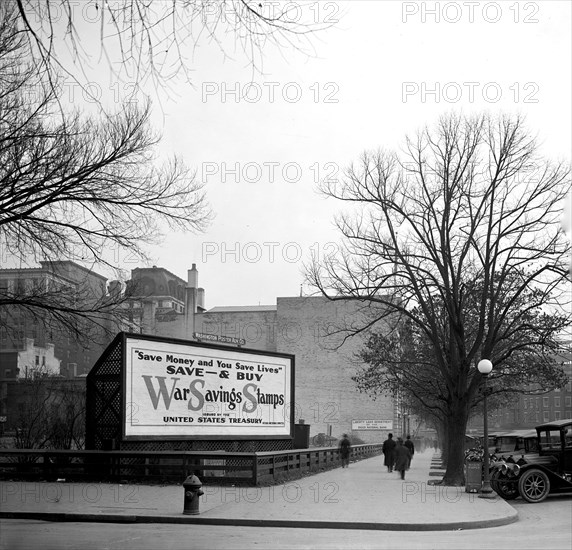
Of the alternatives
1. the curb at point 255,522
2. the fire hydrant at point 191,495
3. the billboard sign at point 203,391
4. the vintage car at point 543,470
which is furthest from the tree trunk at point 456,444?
the fire hydrant at point 191,495

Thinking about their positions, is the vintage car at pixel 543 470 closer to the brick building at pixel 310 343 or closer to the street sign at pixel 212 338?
the street sign at pixel 212 338

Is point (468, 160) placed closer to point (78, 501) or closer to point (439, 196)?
point (439, 196)

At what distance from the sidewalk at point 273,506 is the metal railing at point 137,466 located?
65 centimetres

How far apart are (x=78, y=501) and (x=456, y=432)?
12859 mm

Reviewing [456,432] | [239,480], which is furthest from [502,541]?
[456,432]

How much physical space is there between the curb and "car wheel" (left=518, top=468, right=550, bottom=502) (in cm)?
512

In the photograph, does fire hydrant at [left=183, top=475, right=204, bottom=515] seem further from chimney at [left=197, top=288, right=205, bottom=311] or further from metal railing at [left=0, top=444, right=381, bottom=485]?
chimney at [left=197, top=288, right=205, bottom=311]

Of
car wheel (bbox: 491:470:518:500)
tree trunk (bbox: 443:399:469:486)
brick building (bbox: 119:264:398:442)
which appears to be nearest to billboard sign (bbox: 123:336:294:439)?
tree trunk (bbox: 443:399:469:486)

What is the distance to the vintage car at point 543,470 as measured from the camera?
21.1 meters

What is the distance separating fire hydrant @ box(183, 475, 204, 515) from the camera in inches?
640

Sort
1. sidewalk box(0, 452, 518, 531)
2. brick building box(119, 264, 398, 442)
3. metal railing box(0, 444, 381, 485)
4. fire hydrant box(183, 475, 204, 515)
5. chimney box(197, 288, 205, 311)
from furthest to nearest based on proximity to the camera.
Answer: chimney box(197, 288, 205, 311)
brick building box(119, 264, 398, 442)
metal railing box(0, 444, 381, 485)
fire hydrant box(183, 475, 204, 515)
sidewalk box(0, 452, 518, 531)

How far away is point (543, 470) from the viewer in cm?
2114

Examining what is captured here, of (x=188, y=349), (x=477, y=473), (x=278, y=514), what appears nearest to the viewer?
(x=278, y=514)

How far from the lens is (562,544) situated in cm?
1297
